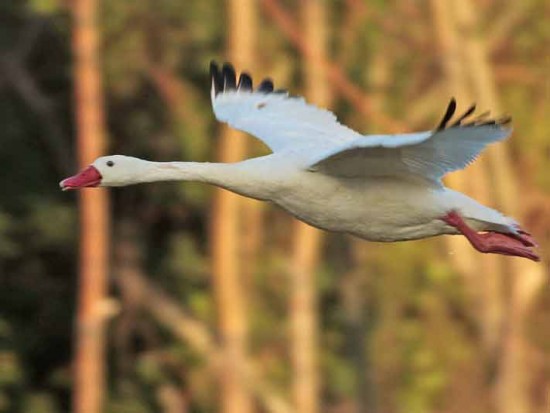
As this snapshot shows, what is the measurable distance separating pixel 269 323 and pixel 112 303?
7.63 ft

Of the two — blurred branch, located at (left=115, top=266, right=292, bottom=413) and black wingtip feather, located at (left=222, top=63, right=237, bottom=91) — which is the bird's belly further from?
blurred branch, located at (left=115, top=266, right=292, bottom=413)

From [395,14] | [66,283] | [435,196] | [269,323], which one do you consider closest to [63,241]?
[66,283]

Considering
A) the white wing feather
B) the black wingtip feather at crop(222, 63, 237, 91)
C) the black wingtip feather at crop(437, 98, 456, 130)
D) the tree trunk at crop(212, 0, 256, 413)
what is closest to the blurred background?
the tree trunk at crop(212, 0, 256, 413)

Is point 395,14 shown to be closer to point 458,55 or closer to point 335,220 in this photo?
point 458,55

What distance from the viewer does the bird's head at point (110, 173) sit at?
874cm

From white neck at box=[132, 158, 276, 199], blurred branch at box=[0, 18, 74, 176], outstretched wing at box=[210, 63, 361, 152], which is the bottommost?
white neck at box=[132, 158, 276, 199]

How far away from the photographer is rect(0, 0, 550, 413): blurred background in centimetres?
1880

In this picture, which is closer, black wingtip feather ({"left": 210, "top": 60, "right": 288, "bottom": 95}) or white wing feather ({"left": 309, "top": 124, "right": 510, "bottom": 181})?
white wing feather ({"left": 309, "top": 124, "right": 510, "bottom": 181})

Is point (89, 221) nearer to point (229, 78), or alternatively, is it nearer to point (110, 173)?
point (229, 78)

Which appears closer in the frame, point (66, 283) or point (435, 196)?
point (435, 196)

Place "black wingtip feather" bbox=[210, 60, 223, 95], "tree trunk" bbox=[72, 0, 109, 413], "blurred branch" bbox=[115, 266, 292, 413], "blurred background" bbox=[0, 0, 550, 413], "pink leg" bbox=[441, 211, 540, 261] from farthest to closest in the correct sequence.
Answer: "blurred branch" bbox=[115, 266, 292, 413] → "blurred background" bbox=[0, 0, 550, 413] → "tree trunk" bbox=[72, 0, 109, 413] → "black wingtip feather" bbox=[210, 60, 223, 95] → "pink leg" bbox=[441, 211, 540, 261]

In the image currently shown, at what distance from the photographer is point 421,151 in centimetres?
812

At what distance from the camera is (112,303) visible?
18.6 metres

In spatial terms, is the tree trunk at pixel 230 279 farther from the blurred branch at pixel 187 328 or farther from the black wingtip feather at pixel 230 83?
the black wingtip feather at pixel 230 83
